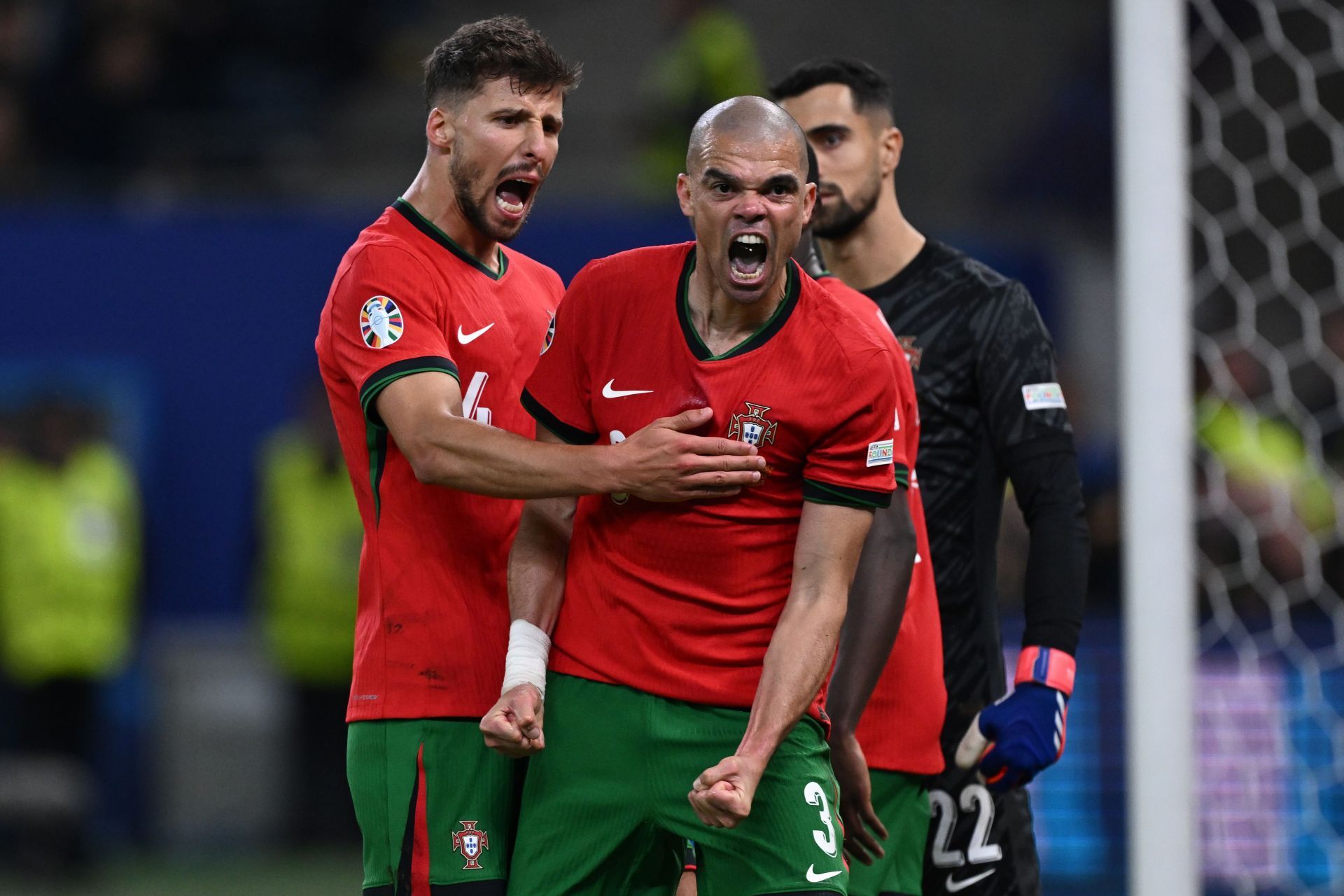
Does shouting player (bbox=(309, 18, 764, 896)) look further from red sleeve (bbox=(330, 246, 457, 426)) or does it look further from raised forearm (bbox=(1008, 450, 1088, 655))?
raised forearm (bbox=(1008, 450, 1088, 655))

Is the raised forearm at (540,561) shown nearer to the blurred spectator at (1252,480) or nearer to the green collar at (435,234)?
the green collar at (435,234)

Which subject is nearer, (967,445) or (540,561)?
(540,561)

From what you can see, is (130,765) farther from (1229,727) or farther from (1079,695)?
(1229,727)

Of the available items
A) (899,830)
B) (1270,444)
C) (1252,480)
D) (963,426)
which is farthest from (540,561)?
(1270,444)

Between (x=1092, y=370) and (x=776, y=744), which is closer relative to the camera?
(x=776, y=744)

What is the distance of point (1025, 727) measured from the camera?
3.70m

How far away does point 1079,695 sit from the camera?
8.02m

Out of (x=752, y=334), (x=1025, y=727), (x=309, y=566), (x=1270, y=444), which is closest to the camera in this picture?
(x=752, y=334)

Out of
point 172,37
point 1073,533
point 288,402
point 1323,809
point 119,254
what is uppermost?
point 172,37

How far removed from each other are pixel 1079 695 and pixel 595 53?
733cm

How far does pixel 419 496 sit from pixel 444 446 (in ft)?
0.81

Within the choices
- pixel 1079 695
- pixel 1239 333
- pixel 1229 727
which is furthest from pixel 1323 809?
pixel 1239 333

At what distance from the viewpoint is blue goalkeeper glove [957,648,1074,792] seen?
3.68m

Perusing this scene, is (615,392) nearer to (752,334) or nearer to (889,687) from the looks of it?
(752,334)
